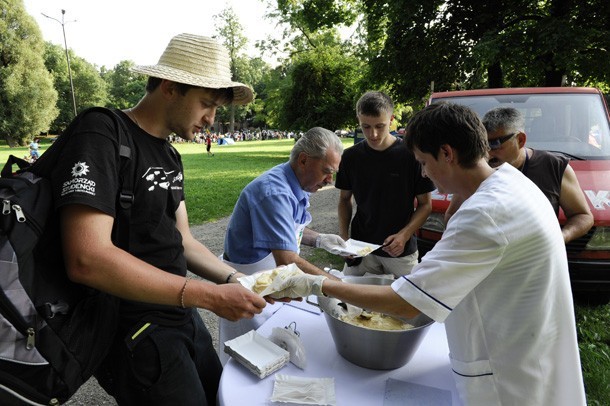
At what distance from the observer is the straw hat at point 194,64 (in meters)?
1.54

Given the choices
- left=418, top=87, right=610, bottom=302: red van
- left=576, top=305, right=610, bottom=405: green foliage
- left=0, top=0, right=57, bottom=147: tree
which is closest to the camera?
left=576, top=305, right=610, bottom=405: green foliage

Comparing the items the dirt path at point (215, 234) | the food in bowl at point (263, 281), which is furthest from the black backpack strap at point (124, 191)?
the dirt path at point (215, 234)

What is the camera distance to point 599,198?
3.34 m

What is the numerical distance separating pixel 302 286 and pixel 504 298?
2.45 feet

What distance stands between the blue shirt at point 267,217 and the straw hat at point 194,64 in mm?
693

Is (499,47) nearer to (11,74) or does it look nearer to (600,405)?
(600,405)

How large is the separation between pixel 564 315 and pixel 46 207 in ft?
5.54

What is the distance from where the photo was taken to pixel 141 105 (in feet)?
5.25

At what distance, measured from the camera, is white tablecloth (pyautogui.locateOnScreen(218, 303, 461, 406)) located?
1329 mm

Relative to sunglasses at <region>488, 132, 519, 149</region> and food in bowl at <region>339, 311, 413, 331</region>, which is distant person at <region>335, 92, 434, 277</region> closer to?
sunglasses at <region>488, 132, 519, 149</region>

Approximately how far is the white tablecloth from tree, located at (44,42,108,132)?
5734 centimetres

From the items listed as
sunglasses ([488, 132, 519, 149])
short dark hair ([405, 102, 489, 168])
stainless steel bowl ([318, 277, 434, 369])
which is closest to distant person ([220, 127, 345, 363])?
stainless steel bowl ([318, 277, 434, 369])

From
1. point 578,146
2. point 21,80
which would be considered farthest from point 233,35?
point 578,146

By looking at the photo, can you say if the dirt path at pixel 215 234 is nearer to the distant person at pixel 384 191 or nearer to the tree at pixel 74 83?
the distant person at pixel 384 191
